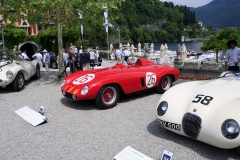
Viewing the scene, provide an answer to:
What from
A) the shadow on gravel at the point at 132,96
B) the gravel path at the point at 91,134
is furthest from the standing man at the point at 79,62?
the shadow on gravel at the point at 132,96

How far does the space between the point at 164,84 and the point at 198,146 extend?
12.6ft

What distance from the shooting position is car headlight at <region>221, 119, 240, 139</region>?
3.39 m

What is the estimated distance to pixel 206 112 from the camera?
3.77 metres

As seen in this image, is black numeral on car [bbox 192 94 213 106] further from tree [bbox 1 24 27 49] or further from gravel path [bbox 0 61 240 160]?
tree [bbox 1 24 27 49]

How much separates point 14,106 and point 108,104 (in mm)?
2928

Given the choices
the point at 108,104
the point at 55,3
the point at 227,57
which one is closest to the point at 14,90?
the point at 55,3

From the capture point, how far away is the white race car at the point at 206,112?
3.48 m

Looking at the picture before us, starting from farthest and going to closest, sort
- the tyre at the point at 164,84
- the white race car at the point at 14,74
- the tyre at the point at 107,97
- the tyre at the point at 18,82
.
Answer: the tyre at the point at 18,82 < the white race car at the point at 14,74 < the tyre at the point at 164,84 < the tyre at the point at 107,97

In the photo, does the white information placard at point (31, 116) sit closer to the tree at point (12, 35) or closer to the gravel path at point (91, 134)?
the gravel path at point (91, 134)

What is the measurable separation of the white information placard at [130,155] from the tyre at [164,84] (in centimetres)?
389

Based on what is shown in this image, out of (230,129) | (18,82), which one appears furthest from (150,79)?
(18,82)

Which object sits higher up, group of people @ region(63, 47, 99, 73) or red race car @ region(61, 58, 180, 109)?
group of people @ region(63, 47, 99, 73)

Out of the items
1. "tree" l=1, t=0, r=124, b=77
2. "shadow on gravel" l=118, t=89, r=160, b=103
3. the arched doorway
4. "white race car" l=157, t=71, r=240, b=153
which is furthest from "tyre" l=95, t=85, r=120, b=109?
the arched doorway

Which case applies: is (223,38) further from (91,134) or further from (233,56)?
(91,134)
